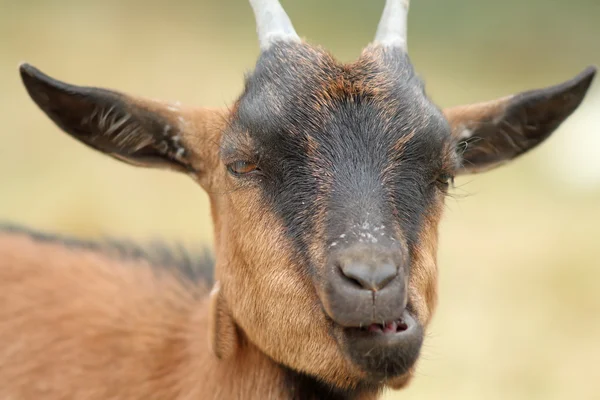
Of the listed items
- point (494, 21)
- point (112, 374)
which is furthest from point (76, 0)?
point (112, 374)

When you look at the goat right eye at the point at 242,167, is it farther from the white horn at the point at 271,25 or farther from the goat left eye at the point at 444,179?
the goat left eye at the point at 444,179

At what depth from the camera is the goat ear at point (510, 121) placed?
197 inches

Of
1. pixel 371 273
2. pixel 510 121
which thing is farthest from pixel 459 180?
pixel 371 273

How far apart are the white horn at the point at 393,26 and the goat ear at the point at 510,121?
0.60 meters

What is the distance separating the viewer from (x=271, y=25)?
4645 millimetres

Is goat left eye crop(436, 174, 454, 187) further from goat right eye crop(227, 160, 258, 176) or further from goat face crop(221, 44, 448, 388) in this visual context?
goat right eye crop(227, 160, 258, 176)

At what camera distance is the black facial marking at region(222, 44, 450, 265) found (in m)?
3.86

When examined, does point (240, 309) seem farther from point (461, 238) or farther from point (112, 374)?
point (461, 238)

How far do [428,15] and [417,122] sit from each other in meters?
17.1

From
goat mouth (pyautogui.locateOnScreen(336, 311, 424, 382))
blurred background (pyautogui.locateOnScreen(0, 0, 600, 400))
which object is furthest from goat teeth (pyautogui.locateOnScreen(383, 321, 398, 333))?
blurred background (pyautogui.locateOnScreen(0, 0, 600, 400))

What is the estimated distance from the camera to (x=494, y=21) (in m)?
21.4

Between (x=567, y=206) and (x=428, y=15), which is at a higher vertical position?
(x=428, y=15)

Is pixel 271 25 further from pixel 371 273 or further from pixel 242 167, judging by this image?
pixel 371 273

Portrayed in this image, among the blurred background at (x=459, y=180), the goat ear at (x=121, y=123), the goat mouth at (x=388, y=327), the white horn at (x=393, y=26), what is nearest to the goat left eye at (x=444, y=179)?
the white horn at (x=393, y=26)
